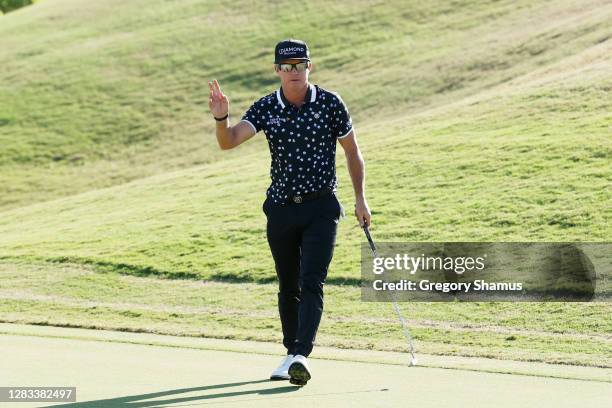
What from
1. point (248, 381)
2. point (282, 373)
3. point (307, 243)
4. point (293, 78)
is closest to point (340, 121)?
point (293, 78)

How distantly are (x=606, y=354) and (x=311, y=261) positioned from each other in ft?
13.7

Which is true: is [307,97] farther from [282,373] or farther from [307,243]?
[282,373]

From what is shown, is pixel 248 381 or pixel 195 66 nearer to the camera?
pixel 248 381

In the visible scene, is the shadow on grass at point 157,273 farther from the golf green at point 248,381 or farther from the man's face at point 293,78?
the man's face at point 293,78

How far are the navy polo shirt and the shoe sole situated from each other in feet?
4.77

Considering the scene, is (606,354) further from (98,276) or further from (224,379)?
(98,276)

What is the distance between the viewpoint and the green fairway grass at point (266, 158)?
616 inches

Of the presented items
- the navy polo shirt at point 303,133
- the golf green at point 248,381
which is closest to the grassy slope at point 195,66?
the golf green at point 248,381

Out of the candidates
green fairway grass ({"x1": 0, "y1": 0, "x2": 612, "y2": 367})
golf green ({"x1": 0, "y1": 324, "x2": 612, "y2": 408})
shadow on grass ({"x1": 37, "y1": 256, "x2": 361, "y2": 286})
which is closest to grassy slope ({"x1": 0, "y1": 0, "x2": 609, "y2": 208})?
green fairway grass ({"x1": 0, "y1": 0, "x2": 612, "y2": 367})

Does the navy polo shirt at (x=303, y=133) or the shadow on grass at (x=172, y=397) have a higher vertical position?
the navy polo shirt at (x=303, y=133)

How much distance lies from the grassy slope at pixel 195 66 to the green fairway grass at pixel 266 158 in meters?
0.16

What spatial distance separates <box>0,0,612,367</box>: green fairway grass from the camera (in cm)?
1564

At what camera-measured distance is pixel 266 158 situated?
117 feet

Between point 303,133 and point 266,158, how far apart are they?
27.2 meters
